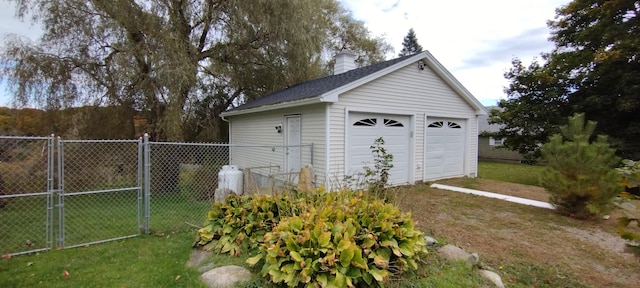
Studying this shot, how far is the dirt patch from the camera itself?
3.38 m

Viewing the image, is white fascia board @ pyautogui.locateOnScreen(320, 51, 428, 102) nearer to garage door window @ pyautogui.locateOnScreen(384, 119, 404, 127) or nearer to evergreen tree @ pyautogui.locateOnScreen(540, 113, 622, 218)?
garage door window @ pyautogui.locateOnScreen(384, 119, 404, 127)

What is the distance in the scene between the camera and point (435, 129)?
29.7ft

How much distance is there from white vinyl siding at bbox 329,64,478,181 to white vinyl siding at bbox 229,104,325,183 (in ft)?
1.25

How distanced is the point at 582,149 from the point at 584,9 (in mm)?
9765

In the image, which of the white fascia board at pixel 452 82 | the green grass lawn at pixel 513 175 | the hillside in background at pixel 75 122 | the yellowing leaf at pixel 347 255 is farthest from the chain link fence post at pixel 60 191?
the green grass lawn at pixel 513 175

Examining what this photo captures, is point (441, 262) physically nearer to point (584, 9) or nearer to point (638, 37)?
point (638, 37)

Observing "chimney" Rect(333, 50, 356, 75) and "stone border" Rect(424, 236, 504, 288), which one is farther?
"chimney" Rect(333, 50, 356, 75)

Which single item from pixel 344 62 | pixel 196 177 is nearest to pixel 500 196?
pixel 344 62

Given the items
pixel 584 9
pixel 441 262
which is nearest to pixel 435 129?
pixel 441 262

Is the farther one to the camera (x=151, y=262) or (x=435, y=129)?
(x=435, y=129)

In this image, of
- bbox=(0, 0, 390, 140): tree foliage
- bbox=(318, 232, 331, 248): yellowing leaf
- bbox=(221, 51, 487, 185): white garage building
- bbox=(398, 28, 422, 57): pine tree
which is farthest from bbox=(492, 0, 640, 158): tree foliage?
bbox=(398, 28, 422, 57): pine tree

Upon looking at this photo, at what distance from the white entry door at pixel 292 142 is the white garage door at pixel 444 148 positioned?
12.2 ft

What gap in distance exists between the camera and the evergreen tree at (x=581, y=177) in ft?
17.1

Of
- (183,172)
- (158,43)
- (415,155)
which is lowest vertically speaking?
(183,172)
